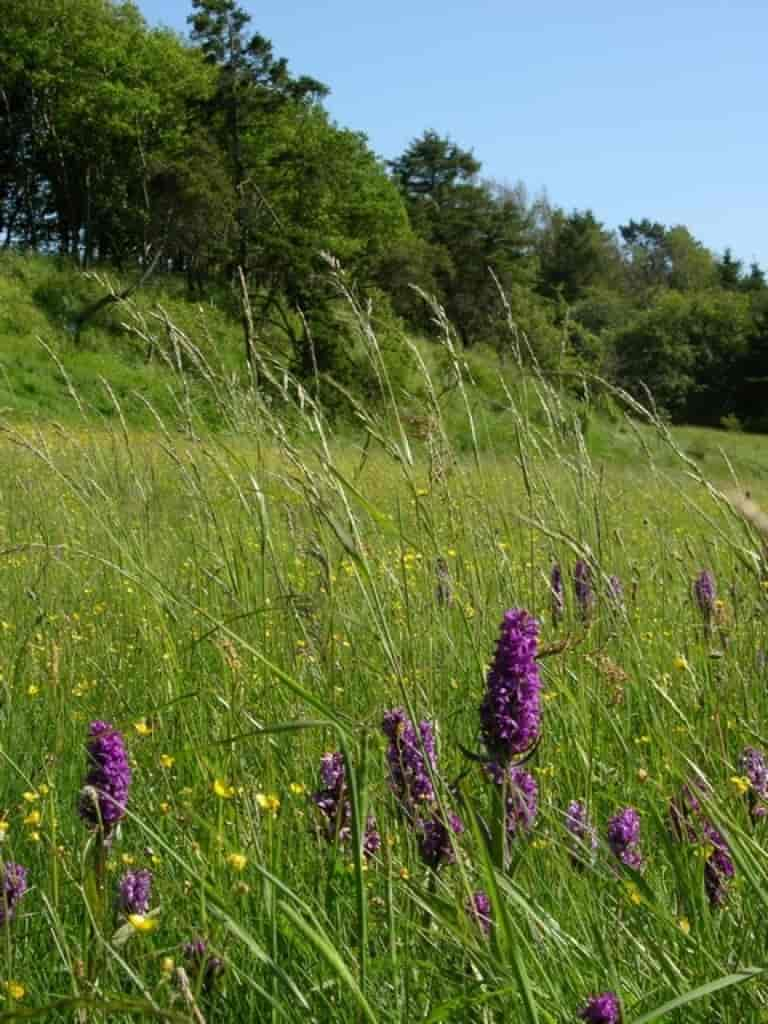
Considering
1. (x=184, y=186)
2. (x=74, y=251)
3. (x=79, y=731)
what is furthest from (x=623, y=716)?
(x=74, y=251)

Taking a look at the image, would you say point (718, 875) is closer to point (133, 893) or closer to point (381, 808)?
point (381, 808)

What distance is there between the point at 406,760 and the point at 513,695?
219mm

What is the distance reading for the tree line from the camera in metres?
24.2

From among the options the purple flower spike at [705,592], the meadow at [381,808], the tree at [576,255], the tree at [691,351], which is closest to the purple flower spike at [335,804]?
the meadow at [381,808]

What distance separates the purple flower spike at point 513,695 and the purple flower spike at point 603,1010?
0.37 m

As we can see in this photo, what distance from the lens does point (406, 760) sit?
162 centimetres

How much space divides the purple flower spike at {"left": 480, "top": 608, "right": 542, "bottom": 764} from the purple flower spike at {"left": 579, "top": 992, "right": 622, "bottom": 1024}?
0.37 m

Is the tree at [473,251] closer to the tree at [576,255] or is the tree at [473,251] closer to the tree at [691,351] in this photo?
the tree at [691,351]

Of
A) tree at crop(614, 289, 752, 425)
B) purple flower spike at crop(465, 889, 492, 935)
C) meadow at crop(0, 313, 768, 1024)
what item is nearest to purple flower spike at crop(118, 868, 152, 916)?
meadow at crop(0, 313, 768, 1024)

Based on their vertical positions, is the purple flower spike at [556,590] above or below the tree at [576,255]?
below

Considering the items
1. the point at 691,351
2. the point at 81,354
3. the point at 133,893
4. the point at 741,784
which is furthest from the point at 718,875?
the point at 691,351

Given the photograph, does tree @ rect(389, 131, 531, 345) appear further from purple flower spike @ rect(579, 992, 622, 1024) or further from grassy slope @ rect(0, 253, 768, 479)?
purple flower spike @ rect(579, 992, 622, 1024)

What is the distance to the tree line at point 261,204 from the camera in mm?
24203

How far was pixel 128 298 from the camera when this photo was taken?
114 inches
